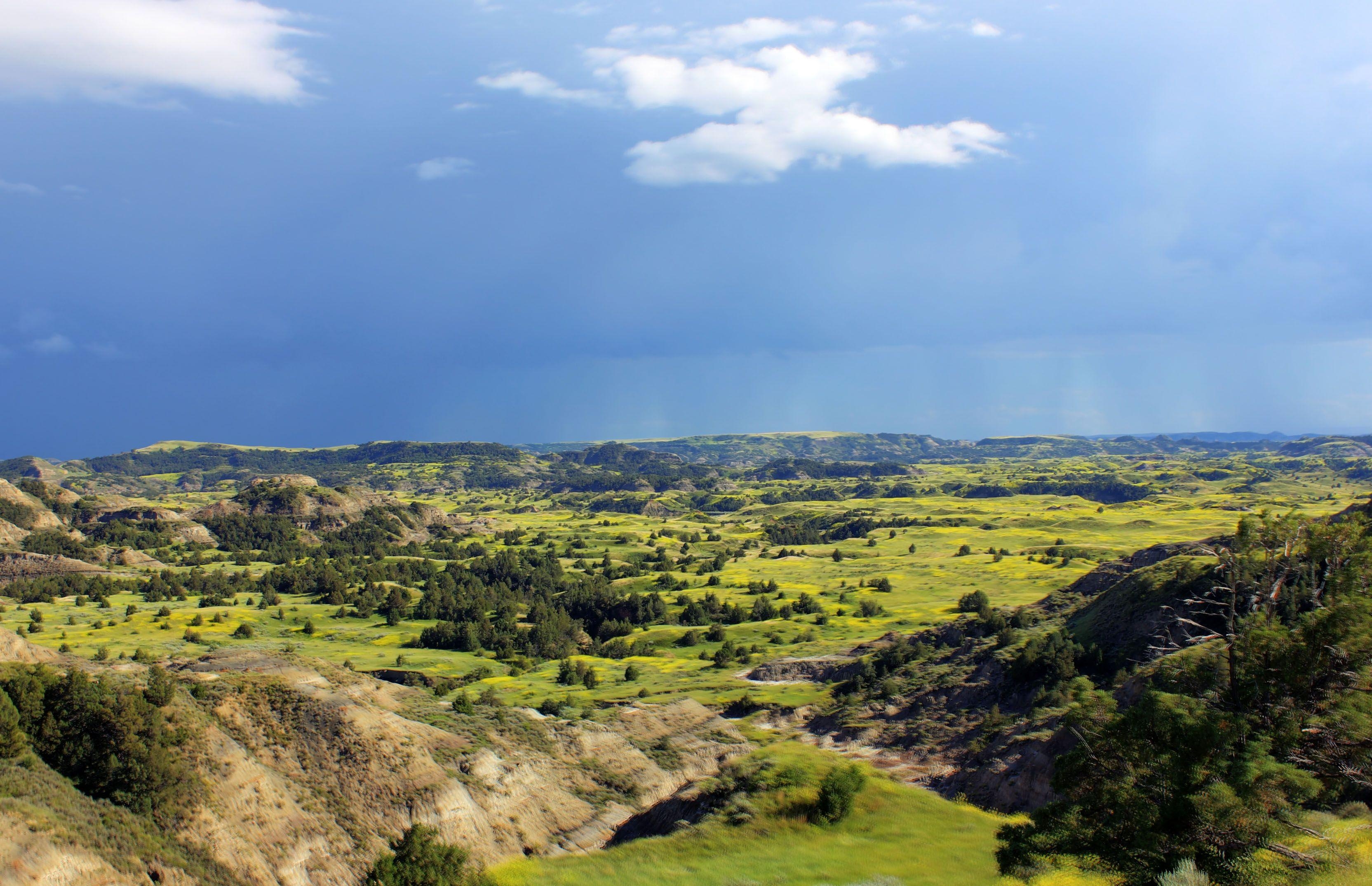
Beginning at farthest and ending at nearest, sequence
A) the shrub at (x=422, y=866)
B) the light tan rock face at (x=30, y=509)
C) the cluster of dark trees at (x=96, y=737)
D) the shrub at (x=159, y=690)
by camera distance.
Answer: the light tan rock face at (x=30, y=509) → the shrub at (x=159, y=690) → the cluster of dark trees at (x=96, y=737) → the shrub at (x=422, y=866)

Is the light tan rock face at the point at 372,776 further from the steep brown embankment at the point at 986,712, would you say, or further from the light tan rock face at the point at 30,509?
the light tan rock face at the point at 30,509

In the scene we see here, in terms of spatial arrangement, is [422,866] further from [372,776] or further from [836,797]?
[836,797]

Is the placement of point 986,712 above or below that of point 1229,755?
below

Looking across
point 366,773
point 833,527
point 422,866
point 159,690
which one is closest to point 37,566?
point 159,690

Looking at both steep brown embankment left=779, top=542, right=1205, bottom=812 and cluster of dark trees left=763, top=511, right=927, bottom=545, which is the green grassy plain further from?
steep brown embankment left=779, top=542, right=1205, bottom=812

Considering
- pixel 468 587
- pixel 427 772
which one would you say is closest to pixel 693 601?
pixel 468 587

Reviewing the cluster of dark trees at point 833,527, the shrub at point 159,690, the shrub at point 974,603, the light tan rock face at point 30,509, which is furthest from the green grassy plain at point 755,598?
the light tan rock face at point 30,509

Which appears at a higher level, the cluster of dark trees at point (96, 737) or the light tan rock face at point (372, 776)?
the cluster of dark trees at point (96, 737)

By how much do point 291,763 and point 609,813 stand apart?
46.8 ft

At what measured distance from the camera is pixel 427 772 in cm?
3180

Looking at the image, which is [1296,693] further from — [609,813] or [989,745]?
[609,813]

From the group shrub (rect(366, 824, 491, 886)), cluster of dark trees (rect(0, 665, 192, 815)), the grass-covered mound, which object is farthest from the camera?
cluster of dark trees (rect(0, 665, 192, 815))

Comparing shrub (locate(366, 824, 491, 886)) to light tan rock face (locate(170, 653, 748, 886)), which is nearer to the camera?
shrub (locate(366, 824, 491, 886))

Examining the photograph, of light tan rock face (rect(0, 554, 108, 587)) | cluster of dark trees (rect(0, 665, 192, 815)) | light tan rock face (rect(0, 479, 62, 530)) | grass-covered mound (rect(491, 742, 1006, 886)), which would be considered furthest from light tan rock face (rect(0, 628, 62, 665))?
light tan rock face (rect(0, 479, 62, 530))
